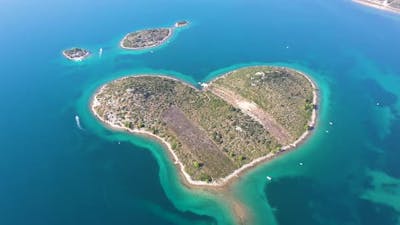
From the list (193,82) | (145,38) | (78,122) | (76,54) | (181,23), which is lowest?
(76,54)

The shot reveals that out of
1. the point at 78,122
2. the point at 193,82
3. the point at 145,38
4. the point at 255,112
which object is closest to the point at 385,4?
the point at 145,38

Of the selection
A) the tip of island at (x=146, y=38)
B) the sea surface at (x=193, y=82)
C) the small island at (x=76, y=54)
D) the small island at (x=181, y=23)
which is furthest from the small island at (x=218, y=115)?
the small island at (x=181, y=23)

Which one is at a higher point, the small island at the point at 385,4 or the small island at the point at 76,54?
the small island at the point at 385,4

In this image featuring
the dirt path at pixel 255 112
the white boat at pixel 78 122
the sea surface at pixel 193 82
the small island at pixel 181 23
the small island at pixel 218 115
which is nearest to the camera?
the sea surface at pixel 193 82

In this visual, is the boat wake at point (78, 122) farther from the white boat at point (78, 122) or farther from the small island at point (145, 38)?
the small island at point (145, 38)

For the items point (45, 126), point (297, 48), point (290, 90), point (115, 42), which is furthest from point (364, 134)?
point (115, 42)

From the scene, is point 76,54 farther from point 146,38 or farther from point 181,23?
point 181,23

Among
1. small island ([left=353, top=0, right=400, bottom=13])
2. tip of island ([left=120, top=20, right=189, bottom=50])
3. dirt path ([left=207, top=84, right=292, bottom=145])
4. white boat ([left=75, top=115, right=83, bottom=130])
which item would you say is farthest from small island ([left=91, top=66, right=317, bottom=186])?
small island ([left=353, top=0, right=400, bottom=13])

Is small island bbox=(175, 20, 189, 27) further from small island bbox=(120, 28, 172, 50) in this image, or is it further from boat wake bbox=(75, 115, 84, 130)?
boat wake bbox=(75, 115, 84, 130)
